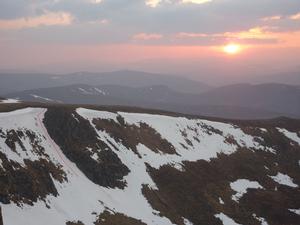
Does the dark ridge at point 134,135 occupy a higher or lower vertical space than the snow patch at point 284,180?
higher

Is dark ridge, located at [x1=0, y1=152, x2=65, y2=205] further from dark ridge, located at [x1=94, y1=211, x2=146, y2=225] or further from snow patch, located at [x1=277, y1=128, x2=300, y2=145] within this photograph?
snow patch, located at [x1=277, y1=128, x2=300, y2=145]

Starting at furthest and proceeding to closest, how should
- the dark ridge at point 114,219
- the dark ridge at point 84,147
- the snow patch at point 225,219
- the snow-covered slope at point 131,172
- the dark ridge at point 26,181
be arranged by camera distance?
the dark ridge at point 84,147, the snow patch at point 225,219, the dark ridge at point 114,219, the snow-covered slope at point 131,172, the dark ridge at point 26,181

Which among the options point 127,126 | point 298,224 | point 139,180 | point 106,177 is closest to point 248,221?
point 298,224

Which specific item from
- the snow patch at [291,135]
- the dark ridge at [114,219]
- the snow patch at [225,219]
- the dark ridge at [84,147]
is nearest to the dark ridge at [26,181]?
the dark ridge at [114,219]

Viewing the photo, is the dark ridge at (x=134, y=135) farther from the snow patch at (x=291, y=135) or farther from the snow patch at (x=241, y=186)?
the snow patch at (x=291, y=135)

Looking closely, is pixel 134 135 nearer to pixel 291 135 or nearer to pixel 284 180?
pixel 284 180

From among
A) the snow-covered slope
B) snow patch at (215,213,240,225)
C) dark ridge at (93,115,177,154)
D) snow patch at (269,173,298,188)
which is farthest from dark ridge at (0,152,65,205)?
snow patch at (269,173,298,188)
